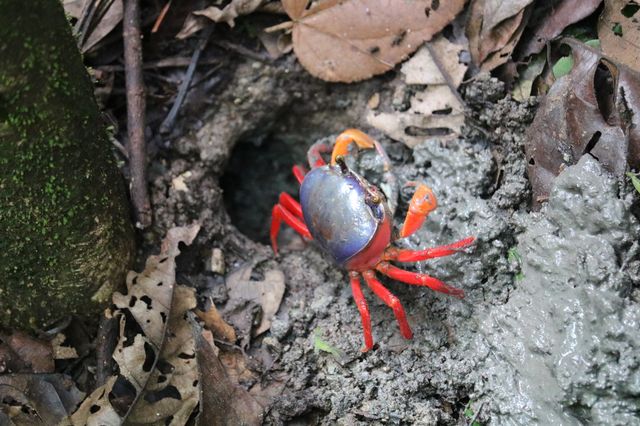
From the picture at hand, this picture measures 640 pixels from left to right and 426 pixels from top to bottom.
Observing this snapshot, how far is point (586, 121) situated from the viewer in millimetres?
2654

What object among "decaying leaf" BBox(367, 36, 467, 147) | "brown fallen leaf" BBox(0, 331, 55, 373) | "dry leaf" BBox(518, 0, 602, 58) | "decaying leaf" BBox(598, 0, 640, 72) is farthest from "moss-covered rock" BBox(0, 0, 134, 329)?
"decaying leaf" BBox(598, 0, 640, 72)

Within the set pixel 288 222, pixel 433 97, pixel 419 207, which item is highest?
pixel 433 97

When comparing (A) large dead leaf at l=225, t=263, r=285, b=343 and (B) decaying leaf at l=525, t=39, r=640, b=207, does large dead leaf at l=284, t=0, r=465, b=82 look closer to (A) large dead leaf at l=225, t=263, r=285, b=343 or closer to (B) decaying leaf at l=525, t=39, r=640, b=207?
(B) decaying leaf at l=525, t=39, r=640, b=207

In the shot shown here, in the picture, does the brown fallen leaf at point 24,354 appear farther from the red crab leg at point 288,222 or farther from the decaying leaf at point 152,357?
the red crab leg at point 288,222

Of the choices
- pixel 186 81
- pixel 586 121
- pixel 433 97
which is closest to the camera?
pixel 586 121

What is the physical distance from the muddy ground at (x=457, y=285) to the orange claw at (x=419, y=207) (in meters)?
0.17

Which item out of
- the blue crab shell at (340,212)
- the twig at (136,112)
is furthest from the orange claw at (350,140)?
the twig at (136,112)

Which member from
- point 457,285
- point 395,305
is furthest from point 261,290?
point 457,285

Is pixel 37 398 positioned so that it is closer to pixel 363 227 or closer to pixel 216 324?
pixel 216 324

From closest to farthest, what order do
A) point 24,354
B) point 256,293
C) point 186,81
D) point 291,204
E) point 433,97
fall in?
1. point 24,354
2. point 256,293
3. point 433,97
4. point 186,81
5. point 291,204

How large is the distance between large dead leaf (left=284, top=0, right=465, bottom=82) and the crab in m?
0.41

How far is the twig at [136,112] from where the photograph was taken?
3049 millimetres

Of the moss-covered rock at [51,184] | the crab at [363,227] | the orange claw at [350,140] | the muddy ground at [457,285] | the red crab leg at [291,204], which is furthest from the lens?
the red crab leg at [291,204]

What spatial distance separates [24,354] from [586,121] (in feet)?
8.53
